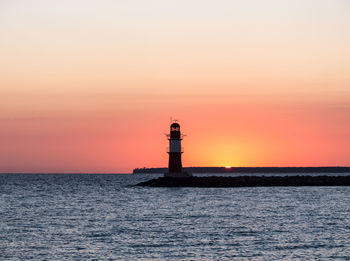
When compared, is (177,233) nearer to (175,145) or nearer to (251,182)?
(175,145)

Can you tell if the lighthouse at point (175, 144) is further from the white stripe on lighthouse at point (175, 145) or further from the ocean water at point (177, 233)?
the ocean water at point (177, 233)

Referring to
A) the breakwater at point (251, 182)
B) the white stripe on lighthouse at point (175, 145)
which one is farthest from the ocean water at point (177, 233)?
the breakwater at point (251, 182)

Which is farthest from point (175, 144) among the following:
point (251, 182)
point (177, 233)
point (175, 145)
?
point (177, 233)

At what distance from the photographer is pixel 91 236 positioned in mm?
33719

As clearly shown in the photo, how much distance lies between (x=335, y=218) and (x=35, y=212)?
836 inches

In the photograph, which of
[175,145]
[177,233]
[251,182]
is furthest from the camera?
[251,182]

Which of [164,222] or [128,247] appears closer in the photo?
[128,247]

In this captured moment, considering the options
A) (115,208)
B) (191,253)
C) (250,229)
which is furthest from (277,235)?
(115,208)

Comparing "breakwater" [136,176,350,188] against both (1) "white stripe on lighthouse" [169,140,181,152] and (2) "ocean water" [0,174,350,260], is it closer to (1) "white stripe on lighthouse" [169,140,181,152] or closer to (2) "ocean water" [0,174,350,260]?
(1) "white stripe on lighthouse" [169,140,181,152]

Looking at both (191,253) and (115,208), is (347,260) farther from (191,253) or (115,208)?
(115,208)

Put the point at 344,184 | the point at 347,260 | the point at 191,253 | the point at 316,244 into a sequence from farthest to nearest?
the point at 344,184 → the point at 316,244 → the point at 191,253 → the point at 347,260

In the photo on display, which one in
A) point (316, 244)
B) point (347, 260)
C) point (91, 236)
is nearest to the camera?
point (347, 260)

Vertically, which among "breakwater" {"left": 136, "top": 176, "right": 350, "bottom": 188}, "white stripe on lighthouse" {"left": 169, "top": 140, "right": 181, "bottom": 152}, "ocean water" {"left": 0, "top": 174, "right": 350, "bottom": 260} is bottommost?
"ocean water" {"left": 0, "top": 174, "right": 350, "bottom": 260}

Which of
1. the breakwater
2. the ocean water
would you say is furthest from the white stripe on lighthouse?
the ocean water
